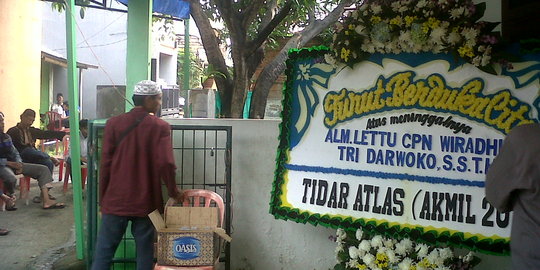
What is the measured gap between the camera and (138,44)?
18.5ft

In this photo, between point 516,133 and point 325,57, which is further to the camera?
point 325,57

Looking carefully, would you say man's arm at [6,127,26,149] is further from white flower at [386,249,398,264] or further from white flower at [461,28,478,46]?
white flower at [461,28,478,46]

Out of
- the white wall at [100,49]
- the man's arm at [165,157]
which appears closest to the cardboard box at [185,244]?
the man's arm at [165,157]

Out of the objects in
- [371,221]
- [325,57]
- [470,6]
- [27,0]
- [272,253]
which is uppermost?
[27,0]

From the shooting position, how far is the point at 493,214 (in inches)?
151

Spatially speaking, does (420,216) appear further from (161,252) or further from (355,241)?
(161,252)

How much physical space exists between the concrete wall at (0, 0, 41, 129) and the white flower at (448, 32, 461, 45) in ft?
28.7

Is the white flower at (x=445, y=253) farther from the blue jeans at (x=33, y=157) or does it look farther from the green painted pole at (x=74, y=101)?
the blue jeans at (x=33, y=157)

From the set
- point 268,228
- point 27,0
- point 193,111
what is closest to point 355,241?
point 268,228

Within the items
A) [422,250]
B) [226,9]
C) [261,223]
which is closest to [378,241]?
[422,250]

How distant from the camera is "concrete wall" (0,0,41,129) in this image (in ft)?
A: 34.0

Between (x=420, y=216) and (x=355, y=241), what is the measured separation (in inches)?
23.4

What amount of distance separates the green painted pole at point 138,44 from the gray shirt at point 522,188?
3.77 meters

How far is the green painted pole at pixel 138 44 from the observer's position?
219 inches
